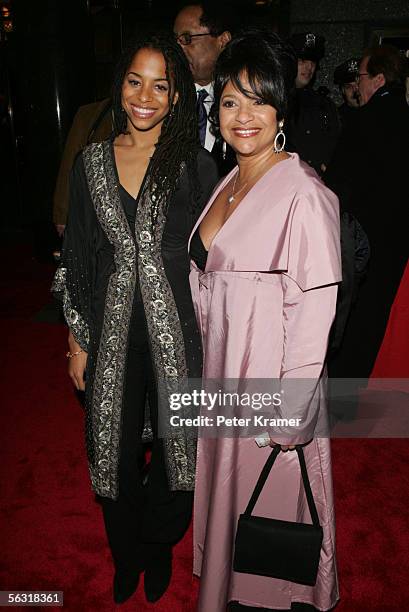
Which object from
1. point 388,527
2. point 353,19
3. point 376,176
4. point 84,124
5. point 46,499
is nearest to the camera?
point 388,527

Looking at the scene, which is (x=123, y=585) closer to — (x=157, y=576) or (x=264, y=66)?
(x=157, y=576)

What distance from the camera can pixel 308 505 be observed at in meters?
1.49

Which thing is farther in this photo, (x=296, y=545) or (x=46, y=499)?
(x=46, y=499)

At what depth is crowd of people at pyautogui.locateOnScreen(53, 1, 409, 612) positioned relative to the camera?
1331 mm

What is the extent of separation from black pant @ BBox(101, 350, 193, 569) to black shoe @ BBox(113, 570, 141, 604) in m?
0.03

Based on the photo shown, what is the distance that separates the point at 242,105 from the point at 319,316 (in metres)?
0.57

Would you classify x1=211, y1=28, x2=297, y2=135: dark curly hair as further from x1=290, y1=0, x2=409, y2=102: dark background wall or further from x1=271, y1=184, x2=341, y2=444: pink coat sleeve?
x1=290, y1=0, x2=409, y2=102: dark background wall

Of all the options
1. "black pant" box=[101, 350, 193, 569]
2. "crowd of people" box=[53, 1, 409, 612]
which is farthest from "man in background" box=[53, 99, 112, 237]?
"black pant" box=[101, 350, 193, 569]

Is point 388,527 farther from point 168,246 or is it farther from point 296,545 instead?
point 168,246

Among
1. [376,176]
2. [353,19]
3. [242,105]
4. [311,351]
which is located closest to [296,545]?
[311,351]

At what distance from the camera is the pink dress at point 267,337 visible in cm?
129

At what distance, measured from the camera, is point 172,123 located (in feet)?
→ 5.18

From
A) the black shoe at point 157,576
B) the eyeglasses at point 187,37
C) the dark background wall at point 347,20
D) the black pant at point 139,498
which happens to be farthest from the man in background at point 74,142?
the dark background wall at point 347,20

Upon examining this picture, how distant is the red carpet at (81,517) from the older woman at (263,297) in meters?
0.40
